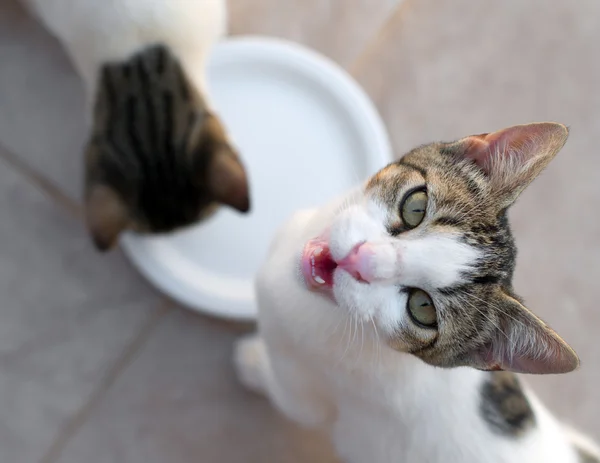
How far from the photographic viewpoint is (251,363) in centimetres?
145

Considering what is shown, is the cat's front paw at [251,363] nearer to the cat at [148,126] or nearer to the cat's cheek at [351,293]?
the cat at [148,126]

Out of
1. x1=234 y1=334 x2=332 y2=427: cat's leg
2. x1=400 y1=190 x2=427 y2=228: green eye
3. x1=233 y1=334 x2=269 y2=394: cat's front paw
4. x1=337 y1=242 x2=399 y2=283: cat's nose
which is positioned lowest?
x1=233 y1=334 x2=269 y2=394: cat's front paw

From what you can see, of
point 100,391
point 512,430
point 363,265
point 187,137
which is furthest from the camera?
point 100,391

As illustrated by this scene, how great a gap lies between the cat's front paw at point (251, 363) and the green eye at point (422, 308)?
0.74m

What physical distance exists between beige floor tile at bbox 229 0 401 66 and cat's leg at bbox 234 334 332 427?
3.12 ft

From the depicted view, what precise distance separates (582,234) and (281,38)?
1132 millimetres

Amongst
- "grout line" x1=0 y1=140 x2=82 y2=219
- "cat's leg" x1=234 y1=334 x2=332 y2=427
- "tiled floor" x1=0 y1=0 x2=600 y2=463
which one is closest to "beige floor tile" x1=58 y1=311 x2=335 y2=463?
"tiled floor" x1=0 y1=0 x2=600 y2=463

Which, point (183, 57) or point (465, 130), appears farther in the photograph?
point (465, 130)

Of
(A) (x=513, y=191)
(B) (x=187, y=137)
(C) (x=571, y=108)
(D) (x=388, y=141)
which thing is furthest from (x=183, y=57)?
(C) (x=571, y=108)

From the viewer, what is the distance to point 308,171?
1.56 metres

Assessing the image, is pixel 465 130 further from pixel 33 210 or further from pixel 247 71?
pixel 33 210

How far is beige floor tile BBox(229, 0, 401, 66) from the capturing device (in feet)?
5.40

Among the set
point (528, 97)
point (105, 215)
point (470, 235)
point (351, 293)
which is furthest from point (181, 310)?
point (528, 97)

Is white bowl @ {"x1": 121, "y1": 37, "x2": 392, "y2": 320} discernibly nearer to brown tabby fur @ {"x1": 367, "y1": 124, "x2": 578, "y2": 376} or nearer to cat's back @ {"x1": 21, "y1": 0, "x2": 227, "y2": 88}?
cat's back @ {"x1": 21, "y1": 0, "x2": 227, "y2": 88}
